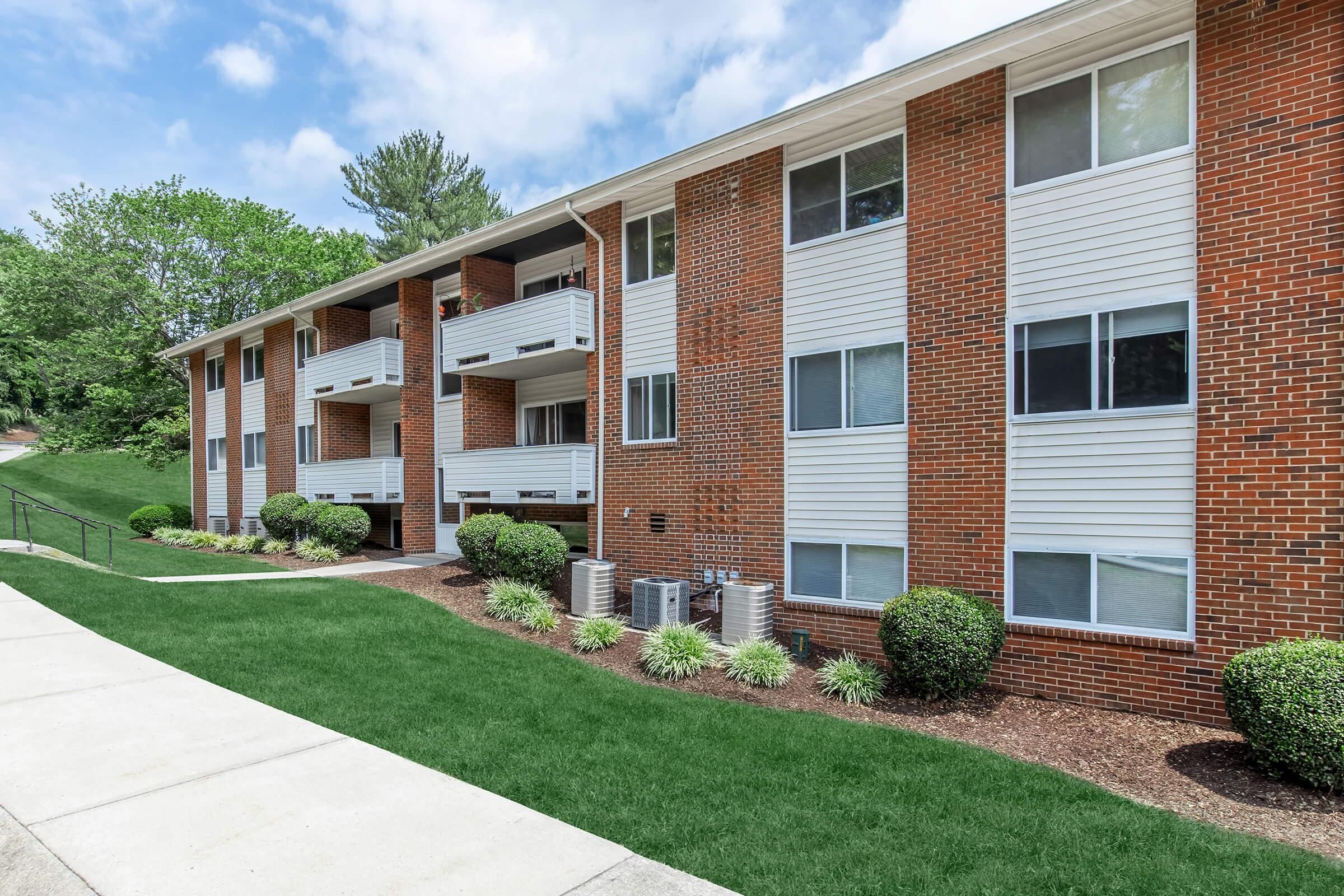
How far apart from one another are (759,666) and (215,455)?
24.8 m

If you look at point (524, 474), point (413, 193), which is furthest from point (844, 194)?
point (413, 193)

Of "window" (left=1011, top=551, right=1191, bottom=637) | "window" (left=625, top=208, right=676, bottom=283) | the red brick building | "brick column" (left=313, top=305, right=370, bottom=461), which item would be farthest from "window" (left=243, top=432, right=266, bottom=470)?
"window" (left=1011, top=551, right=1191, bottom=637)

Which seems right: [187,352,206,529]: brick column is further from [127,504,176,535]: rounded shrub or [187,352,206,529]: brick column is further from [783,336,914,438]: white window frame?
[783,336,914,438]: white window frame

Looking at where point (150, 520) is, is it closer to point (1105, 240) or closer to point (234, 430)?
point (234, 430)

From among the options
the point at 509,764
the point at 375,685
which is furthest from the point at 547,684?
the point at 509,764

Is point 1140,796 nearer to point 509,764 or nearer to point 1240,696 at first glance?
point 1240,696

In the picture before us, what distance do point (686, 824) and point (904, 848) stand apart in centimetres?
134

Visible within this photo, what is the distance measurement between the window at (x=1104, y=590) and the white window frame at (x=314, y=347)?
18.5 metres

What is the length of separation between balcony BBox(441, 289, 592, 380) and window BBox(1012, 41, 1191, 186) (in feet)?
24.4

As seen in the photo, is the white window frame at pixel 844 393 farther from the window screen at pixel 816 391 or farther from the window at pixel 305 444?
the window at pixel 305 444

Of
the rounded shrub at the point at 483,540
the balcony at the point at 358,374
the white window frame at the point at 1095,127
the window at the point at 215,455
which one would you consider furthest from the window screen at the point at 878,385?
the window at the point at 215,455

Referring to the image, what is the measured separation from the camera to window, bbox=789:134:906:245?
31.6ft

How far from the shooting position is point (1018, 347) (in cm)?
849

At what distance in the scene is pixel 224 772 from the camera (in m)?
5.03
